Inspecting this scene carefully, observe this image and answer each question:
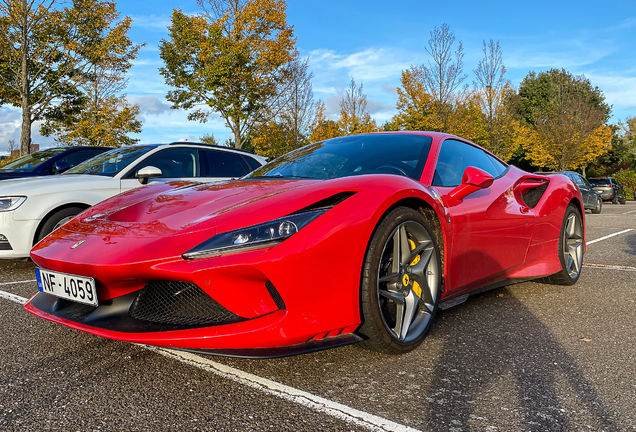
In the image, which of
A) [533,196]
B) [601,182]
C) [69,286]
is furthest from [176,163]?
[601,182]

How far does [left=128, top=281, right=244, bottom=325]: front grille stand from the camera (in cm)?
207

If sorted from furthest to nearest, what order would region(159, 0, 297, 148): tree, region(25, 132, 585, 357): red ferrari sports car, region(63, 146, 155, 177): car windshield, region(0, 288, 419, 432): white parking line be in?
region(159, 0, 297, 148): tree, region(63, 146, 155, 177): car windshield, region(25, 132, 585, 357): red ferrari sports car, region(0, 288, 419, 432): white parking line

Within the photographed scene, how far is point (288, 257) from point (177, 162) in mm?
4766

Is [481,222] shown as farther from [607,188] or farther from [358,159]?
[607,188]

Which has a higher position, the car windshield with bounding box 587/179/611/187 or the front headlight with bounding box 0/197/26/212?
the front headlight with bounding box 0/197/26/212

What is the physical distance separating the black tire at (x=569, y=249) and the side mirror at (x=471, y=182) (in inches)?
60.2

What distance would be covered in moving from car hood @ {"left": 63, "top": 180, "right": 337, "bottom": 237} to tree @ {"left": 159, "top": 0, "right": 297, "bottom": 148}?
1715cm

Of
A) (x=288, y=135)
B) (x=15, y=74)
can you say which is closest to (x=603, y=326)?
(x=15, y=74)

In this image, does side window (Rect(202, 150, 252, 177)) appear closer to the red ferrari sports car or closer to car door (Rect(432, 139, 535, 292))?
the red ferrari sports car

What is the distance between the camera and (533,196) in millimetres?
3863

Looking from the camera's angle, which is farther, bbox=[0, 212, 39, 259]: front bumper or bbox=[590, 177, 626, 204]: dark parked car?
bbox=[590, 177, 626, 204]: dark parked car

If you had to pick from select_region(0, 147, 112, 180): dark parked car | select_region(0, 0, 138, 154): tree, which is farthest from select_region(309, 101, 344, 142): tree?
select_region(0, 147, 112, 180): dark parked car

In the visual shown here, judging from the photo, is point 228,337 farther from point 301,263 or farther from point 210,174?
point 210,174

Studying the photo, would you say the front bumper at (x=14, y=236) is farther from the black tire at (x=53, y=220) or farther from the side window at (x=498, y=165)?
the side window at (x=498, y=165)
